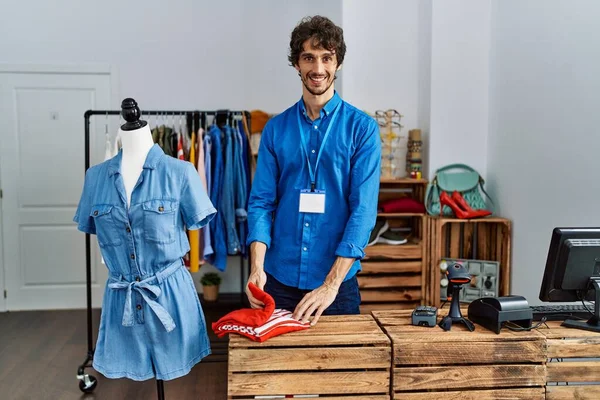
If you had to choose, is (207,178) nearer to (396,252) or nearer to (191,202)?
(396,252)

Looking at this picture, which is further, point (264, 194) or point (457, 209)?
point (457, 209)

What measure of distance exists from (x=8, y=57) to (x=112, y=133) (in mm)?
1176

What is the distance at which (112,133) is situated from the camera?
4852 mm

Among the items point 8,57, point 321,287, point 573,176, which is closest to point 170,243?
point 321,287

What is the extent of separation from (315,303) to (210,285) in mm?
3243

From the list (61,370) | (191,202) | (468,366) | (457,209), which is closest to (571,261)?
(468,366)

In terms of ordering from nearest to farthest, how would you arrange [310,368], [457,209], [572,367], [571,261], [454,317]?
[310,368], [572,367], [454,317], [571,261], [457,209]

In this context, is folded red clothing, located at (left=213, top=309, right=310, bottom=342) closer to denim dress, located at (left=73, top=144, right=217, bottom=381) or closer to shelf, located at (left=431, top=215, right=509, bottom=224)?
denim dress, located at (left=73, top=144, right=217, bottom=381)

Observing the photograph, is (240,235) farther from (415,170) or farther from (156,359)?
(156,359)

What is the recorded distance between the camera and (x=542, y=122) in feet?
10.4

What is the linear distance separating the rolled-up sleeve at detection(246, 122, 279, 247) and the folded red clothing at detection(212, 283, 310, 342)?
335mm

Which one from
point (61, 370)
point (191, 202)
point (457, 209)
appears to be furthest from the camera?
point (457, 209)

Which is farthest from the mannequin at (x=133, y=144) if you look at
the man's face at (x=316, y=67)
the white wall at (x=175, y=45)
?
the white wall at (x=175, y=45)

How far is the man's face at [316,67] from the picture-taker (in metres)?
1.85
